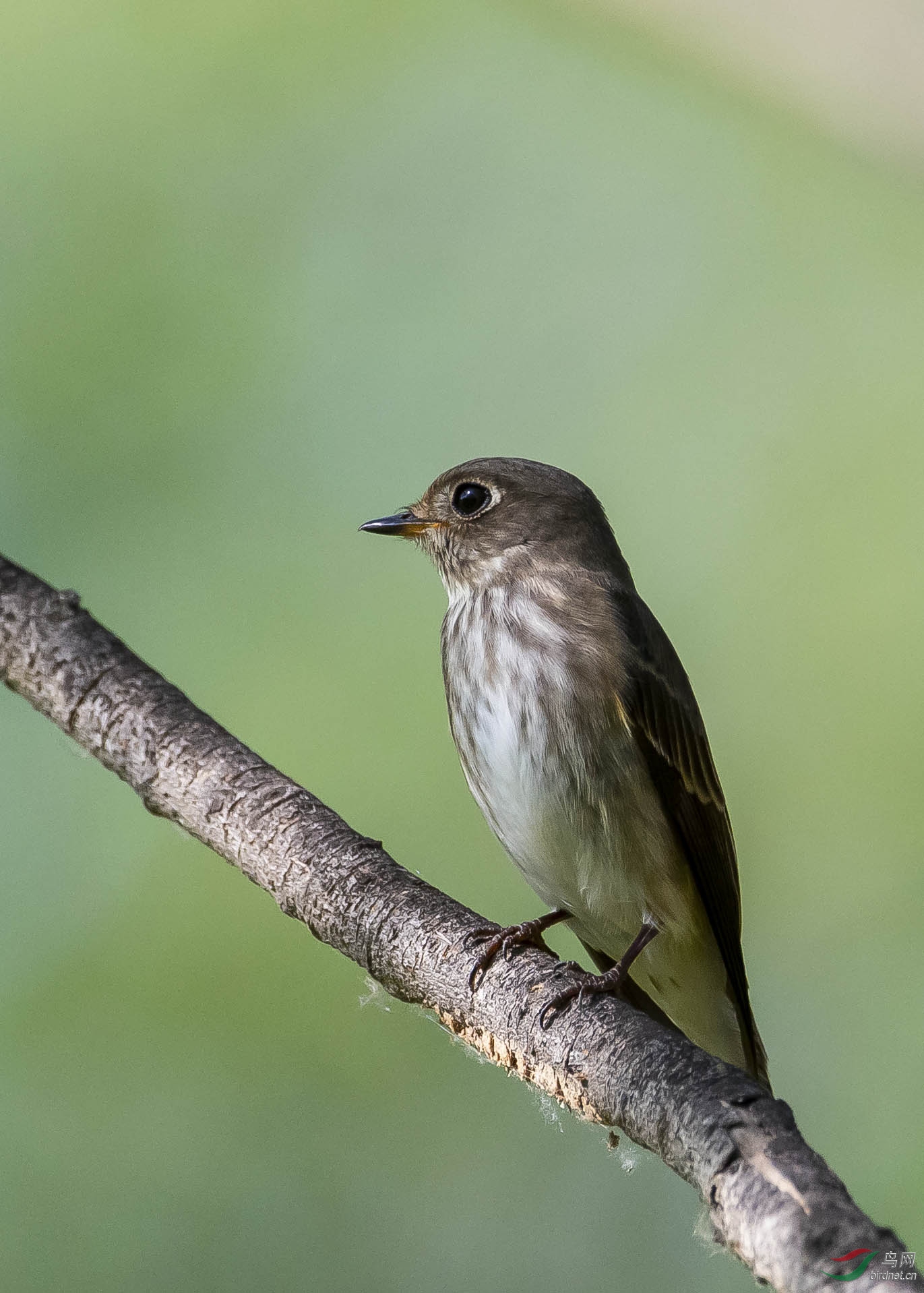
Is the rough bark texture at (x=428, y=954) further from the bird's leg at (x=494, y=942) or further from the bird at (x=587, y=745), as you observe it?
the bird at (x=587, y=745)

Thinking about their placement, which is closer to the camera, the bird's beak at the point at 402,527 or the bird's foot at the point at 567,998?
the bird's foot at the point at 567,998

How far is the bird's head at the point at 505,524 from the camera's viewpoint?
148 inches

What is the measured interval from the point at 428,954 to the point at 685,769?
1070 mm

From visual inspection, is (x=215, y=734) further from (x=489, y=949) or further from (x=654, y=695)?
(x=654, y=695)

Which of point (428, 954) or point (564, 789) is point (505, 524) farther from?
point (428, 954)

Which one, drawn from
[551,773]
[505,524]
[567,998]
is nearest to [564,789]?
[551,773]

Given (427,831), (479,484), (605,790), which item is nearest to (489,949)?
(605,790)

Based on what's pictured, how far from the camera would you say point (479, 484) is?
3934mm

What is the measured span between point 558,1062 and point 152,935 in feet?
9.09

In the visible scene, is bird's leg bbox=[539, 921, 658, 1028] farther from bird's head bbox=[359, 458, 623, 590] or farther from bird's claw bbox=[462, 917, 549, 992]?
bird's head bbox=[359, 458, 623, 590]

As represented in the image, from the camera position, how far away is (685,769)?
3.47m

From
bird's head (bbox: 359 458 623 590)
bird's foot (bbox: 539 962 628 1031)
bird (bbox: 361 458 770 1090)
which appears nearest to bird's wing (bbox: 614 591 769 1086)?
bird (bbox: 361 458 770 1090)

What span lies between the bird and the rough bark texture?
28cm

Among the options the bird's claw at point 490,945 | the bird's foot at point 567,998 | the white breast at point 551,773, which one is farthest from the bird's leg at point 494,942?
the white breast at point 551,773
